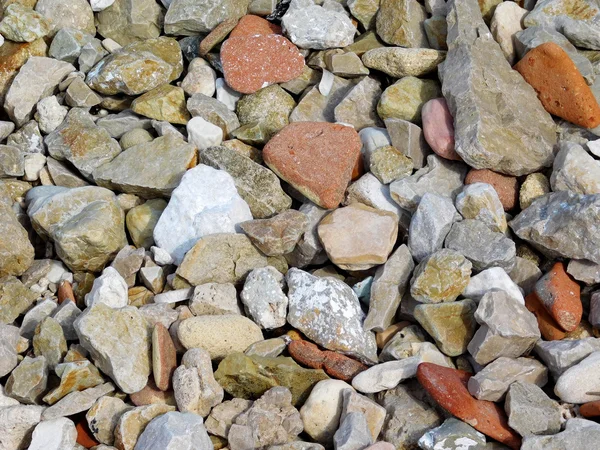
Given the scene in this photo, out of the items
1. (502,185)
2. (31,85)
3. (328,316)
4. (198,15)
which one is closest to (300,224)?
(328,316)

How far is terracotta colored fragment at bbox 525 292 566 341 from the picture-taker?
9.94ft

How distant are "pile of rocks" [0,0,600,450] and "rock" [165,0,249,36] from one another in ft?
0.04

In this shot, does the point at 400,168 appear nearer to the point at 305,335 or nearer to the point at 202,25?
the point at 305,335

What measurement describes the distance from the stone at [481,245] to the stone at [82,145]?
1.83 meters

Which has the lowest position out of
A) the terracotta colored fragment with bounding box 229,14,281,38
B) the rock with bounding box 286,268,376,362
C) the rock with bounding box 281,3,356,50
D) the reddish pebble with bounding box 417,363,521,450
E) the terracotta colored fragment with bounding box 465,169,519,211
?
the rock with bounding box 286,268,376,362

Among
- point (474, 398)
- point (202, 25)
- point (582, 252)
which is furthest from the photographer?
point (202, 25)

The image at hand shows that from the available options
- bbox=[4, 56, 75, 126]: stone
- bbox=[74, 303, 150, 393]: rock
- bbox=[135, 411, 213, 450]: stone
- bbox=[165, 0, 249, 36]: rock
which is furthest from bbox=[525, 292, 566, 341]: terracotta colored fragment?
bbox=[4, 56, 75, 126]: stone

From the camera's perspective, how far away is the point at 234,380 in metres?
2.90

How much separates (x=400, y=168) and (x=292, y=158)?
1.68 feet

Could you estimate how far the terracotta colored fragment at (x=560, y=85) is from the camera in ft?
11.5

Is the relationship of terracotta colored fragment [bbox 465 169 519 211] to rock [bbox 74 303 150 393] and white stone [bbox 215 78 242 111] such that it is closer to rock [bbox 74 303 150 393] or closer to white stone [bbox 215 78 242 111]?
white stone [bbox 215 78 242 111]

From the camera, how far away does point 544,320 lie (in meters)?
3.06

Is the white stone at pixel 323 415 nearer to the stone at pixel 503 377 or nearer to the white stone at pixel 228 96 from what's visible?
the stone at pixel 503 377

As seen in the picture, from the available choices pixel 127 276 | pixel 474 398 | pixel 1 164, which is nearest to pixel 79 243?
pixel 127 276
